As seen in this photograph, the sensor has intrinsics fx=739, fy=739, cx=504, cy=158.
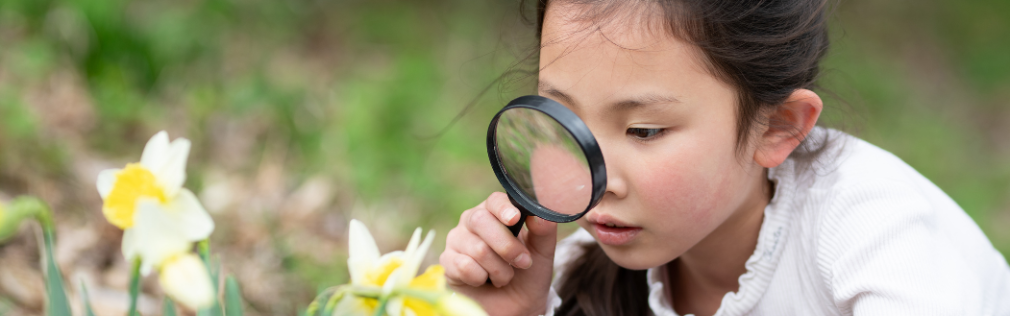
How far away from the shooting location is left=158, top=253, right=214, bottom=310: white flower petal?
0.72m

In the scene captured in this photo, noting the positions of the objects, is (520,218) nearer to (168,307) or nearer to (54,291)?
(168,307)

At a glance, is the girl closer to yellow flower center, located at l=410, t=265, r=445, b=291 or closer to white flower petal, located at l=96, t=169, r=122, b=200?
yellow flower center, located at l=410, t=265, r=445, b=291

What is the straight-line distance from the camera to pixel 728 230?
179cm

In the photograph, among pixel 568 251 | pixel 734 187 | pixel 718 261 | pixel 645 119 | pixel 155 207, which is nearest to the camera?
pixel 155 207

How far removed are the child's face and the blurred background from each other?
1.57 feet

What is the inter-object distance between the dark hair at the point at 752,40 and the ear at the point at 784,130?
1cm

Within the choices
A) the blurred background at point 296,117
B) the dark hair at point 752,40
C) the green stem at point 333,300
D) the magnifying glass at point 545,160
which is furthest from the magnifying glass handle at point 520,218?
the green stem at point 333,300

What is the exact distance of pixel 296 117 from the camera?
3162 mm

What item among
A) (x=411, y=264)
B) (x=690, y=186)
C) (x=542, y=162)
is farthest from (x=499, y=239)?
(x=411, y=264)

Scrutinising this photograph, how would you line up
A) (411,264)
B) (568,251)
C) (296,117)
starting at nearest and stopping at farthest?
(411,264) → (568,251) → (296,117)

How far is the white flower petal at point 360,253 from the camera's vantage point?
0.86 meters

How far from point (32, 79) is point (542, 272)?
2.34 m

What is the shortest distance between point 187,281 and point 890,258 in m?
1.27

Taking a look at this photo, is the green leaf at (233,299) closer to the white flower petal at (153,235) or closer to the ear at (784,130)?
the white flower petal at (153,235)
